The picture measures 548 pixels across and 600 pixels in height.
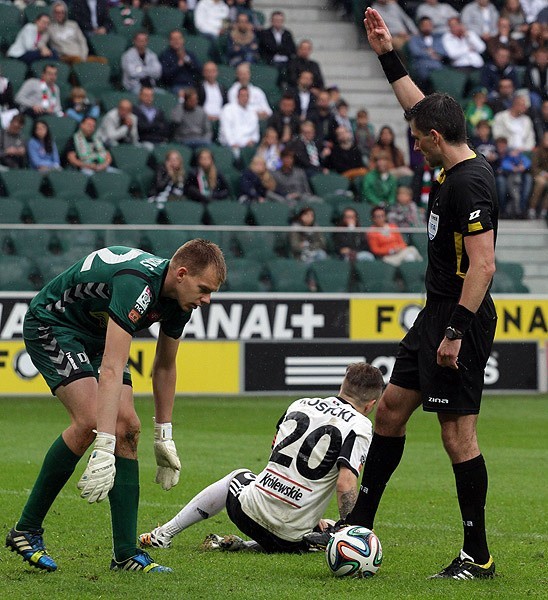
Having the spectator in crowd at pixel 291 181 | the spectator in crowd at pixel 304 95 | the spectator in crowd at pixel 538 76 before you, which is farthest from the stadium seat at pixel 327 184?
the spectator in crowd at pixel 538 76

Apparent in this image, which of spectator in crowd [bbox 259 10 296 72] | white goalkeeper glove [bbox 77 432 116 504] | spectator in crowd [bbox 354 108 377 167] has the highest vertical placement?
spectator in crowd [bbox 259 10 296 72]

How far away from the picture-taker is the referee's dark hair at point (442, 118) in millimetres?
5609

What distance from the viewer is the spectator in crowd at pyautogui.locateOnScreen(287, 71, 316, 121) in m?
19.1

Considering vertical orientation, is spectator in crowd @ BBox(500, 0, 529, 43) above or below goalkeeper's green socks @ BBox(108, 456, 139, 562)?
above

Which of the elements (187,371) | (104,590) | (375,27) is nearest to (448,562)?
(104,590)

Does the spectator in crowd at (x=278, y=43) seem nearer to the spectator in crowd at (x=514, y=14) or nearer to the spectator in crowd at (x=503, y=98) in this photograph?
the spectator in crowd at (x=503, y=98)

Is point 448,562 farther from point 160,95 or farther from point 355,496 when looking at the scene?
point 160,95

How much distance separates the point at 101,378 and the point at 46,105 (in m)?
13.0

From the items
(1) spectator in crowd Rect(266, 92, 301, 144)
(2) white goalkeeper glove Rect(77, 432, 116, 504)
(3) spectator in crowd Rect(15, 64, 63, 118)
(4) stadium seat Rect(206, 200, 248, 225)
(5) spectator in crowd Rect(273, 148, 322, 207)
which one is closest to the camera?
(2) white goalkeeper glove Rect(77, 432, 116, 504)

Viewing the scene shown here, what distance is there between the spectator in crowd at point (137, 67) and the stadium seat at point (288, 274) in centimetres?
484

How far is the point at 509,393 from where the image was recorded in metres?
15.9

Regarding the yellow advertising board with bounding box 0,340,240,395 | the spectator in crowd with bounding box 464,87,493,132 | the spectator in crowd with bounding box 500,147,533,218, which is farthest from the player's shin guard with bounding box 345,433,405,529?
the spectator in crowd with bounding box 464,87,493,132

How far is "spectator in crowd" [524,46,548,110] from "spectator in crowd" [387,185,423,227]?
5887 millimetres

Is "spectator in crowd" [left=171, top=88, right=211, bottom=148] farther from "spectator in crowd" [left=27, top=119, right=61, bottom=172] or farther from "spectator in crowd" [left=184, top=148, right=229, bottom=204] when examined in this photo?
"spectator in crowd" [left=27, top=119, right=61, bottom=172]
